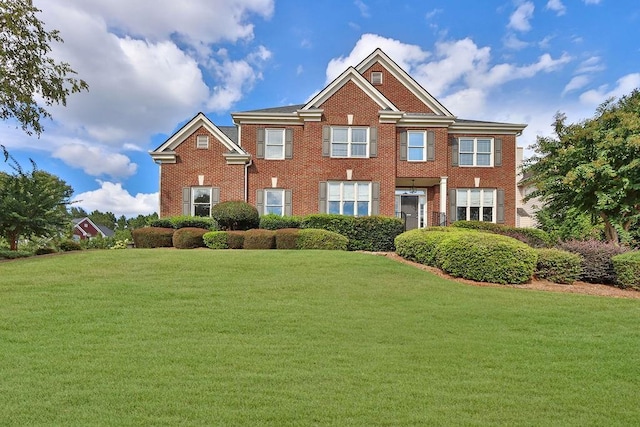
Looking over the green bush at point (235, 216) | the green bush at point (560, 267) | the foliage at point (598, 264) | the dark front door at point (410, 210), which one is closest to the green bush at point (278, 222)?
the green bush at point (235, 216)

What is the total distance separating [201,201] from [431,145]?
465 inches

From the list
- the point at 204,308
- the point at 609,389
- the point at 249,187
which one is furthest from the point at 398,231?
the point at 609,389

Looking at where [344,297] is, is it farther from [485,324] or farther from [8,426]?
[8,426]

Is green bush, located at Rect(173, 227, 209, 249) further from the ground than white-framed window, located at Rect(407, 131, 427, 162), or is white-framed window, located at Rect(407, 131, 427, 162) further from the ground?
white-framed window, located at Rect(407, 131, 427, 162)

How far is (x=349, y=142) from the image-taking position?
21000 millimetres

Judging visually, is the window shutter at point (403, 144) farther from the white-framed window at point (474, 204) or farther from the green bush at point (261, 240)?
the green bush at point (261, 240)

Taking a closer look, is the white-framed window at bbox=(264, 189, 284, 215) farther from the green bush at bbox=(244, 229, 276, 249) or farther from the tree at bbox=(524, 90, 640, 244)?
the tree at bbox=(524, 90, 640, 244)

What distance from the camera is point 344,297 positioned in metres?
8.55

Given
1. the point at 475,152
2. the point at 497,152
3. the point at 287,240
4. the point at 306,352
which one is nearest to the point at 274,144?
the point at 287,240

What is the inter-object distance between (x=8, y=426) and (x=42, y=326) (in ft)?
11.0

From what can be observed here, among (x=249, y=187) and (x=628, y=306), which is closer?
(x=628, y=306)

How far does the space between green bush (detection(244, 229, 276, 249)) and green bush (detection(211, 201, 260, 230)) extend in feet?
6.44

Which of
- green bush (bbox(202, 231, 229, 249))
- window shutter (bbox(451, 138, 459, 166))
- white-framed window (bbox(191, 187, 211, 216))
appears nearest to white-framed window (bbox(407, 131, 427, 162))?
window shutter (bbox(451, 138, 459, 166))

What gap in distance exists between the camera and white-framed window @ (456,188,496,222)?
73.7 feet
